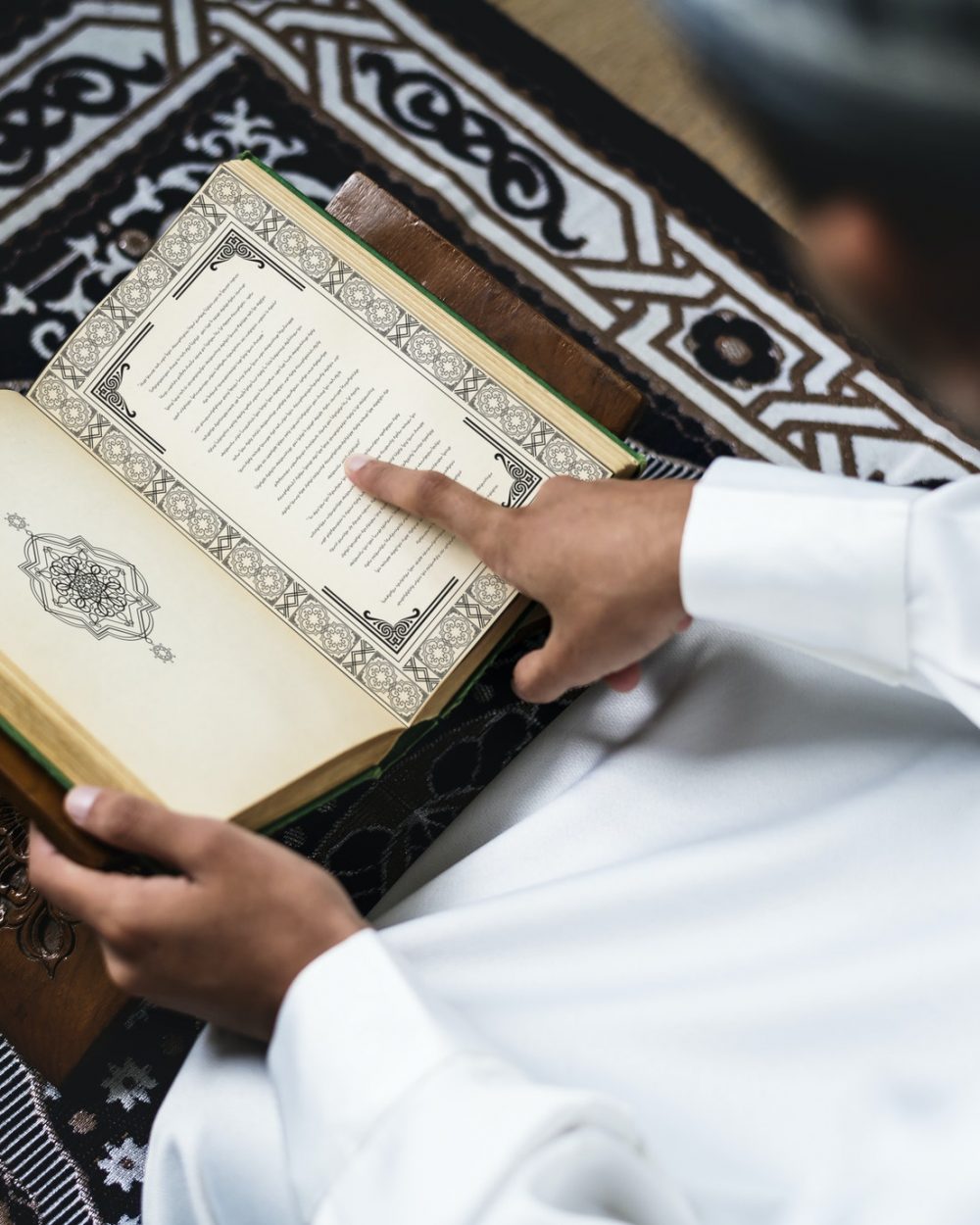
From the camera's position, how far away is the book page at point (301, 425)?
0.62 meters

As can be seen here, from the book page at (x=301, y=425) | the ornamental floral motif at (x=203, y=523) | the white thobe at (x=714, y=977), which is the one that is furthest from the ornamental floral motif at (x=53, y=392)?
the white thobe at (x=714, y=977)

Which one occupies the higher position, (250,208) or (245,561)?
(250,208)

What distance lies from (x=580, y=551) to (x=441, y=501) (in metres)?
0.08

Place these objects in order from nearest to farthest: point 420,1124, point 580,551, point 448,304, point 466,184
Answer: point 420,1124
point 580,551
point 448,304
point 466,184

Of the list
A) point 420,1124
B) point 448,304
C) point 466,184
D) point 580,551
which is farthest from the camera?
point 466,184

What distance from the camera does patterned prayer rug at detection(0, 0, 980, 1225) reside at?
39.9 inches

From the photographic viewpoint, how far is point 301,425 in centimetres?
65

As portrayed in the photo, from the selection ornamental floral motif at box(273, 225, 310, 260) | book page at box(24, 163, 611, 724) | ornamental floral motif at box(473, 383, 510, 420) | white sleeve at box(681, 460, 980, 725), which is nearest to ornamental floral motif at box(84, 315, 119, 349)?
book page at box(24, 163, 611, 724)

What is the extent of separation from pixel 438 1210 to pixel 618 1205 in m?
0.08

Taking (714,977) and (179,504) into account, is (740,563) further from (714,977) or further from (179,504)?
(179,504)

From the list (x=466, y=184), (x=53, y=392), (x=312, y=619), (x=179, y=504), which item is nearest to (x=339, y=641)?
(x=312, y=619)

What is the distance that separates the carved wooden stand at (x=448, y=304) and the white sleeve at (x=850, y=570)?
19 centimetres

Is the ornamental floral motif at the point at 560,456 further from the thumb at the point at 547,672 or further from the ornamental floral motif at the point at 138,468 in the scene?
the ornamental floral motif at the point at 138,468

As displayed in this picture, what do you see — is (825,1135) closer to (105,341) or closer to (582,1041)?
(582,1041)
